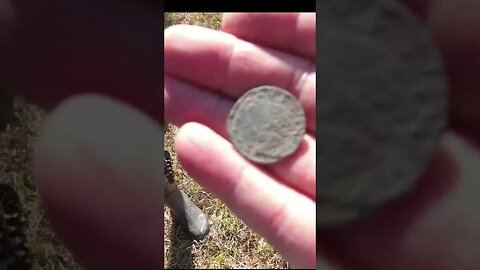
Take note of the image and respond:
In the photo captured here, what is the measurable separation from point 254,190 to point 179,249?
0.26 m

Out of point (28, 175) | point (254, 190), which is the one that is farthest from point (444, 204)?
point (28, 175)

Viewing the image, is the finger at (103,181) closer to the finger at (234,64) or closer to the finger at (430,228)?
the finger at (234,64)

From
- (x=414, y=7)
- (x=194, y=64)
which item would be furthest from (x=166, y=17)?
(x=414, y=7)

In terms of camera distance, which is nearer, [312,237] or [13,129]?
[312,237]

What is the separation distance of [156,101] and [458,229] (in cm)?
52

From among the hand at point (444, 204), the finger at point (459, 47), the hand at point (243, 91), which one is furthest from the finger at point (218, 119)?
the finger at point (459, 47)

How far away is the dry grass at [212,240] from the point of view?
2.56ft

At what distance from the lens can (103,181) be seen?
866 millimetres

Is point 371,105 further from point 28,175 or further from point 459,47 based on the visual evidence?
point 28,175

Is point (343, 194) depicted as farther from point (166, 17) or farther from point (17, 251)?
point (17, 251)

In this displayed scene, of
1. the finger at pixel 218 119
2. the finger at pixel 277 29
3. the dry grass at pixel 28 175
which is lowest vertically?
the dry grass at pixel 28 175

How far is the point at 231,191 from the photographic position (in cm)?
75

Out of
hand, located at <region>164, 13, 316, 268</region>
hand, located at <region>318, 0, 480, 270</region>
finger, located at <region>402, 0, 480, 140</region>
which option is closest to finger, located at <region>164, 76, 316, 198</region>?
hand, located at <region>164, 13, 316, 268</region>

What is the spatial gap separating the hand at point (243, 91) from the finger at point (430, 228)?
0.27ft
